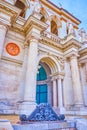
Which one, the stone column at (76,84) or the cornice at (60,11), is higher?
the cornice at (60,11)

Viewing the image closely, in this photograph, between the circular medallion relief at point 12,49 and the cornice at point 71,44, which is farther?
the cornice at point 71,44

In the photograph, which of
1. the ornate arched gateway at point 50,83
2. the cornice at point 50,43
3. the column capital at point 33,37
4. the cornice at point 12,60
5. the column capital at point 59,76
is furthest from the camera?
the column capital at point 59,76

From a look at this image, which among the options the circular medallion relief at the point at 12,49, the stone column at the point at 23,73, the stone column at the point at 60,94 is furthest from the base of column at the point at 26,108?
the circular medallion relief at the point at 12,49

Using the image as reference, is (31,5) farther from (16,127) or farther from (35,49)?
(16,127)

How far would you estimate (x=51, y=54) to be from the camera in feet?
33.9

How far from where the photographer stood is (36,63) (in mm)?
7852

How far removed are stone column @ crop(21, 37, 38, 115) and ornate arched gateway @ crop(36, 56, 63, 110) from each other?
2004 mm

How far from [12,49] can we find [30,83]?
285cm

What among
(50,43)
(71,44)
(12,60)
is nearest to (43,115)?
(12,60)

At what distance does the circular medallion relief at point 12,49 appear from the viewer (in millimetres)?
8102

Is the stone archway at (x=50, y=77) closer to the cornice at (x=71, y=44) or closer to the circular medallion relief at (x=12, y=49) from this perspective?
the cornice at (x=71, y=44)

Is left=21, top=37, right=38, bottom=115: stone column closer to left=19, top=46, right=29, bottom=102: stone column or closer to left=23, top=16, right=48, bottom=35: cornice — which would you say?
left=19, top=46, right=29, bottom=102: stone column

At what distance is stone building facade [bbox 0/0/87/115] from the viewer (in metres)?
7.11

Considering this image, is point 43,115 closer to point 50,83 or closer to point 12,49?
point 12,49
